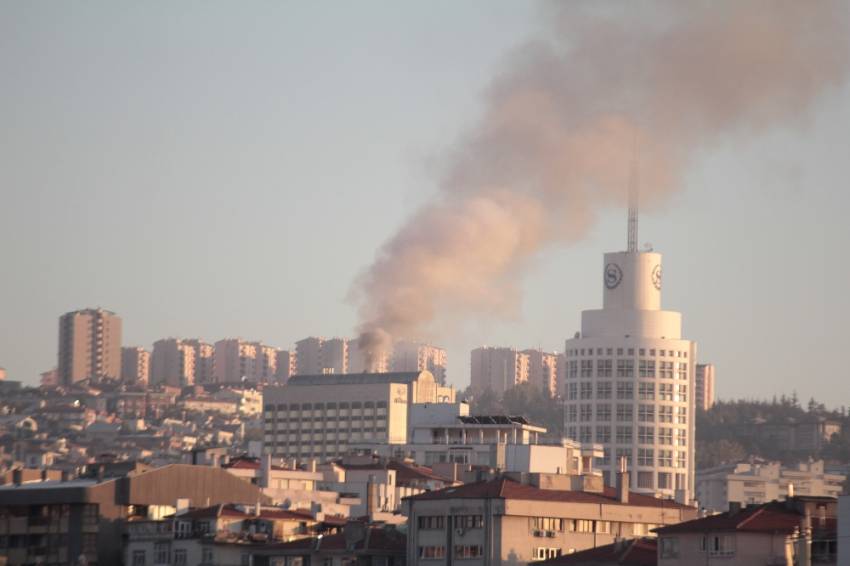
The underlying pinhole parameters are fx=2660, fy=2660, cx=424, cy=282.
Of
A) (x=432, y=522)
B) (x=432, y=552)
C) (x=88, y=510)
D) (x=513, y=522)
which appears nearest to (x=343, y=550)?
(x=432, y=552)

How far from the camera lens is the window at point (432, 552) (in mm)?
108438

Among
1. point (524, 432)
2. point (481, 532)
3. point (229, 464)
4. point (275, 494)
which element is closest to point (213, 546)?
point (481, 532)

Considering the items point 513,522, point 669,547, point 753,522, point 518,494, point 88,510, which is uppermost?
point 518,494

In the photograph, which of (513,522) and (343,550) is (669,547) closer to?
(513,522)

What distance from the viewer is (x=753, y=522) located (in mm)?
91875

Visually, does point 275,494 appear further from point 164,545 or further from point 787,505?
point 787,505

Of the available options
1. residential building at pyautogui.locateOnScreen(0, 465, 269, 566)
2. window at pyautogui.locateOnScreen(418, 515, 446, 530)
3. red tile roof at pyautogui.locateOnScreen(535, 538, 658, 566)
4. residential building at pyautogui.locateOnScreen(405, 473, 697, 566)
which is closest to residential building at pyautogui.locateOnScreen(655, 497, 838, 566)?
red tile roof at pyautogui.locateOnScreen(535, 538, 658, 566)

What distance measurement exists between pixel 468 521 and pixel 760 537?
19.8m

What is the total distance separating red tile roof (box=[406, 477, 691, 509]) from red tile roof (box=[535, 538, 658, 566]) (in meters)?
6.20

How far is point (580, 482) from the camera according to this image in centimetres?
11794

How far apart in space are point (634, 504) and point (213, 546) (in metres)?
18.0

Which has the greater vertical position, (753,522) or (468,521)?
(468,521)

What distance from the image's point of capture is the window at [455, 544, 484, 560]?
4218 inches

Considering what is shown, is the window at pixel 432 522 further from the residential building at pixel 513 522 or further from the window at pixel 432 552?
the window at pixel 432 552
